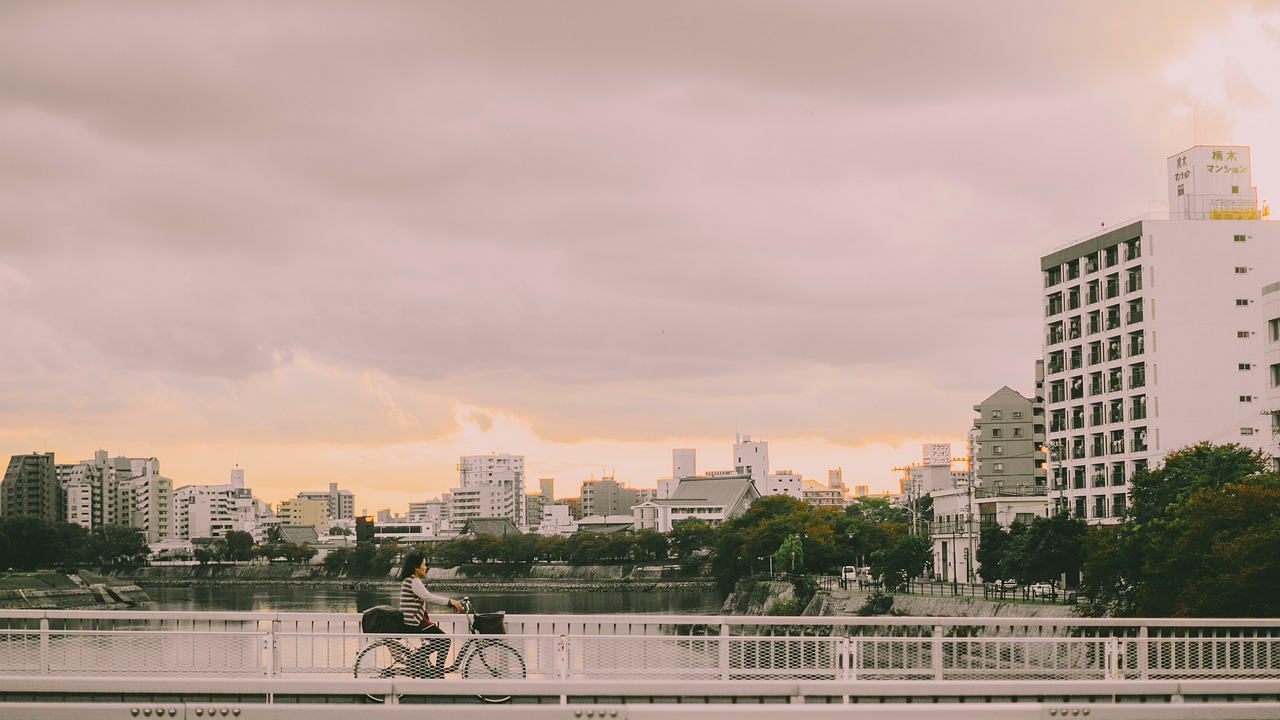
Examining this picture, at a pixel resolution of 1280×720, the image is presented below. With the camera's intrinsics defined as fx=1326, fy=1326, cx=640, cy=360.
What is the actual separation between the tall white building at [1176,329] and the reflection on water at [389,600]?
39067mm

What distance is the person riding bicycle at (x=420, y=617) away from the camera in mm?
17219

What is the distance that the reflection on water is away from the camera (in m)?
125

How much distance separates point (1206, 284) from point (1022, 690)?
78992mm

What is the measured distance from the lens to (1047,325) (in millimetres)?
94875

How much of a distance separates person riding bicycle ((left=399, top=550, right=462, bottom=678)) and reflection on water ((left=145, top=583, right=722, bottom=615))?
94.2 metres

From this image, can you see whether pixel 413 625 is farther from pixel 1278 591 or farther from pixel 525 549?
pixel 525 549

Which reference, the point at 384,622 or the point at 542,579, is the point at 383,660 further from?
the point at 542,579

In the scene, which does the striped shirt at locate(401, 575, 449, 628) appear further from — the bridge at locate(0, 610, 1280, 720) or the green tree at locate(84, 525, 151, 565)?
the green tree at locate(84, 525, 151, 565)

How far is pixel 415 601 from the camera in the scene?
1764 cm

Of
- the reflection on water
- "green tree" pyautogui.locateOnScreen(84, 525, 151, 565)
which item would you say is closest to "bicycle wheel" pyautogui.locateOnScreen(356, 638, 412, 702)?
the reflection on water

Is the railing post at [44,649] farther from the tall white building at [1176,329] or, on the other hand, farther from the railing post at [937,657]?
the tall white building at [1176,329]

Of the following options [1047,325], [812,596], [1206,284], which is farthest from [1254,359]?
[812,596]

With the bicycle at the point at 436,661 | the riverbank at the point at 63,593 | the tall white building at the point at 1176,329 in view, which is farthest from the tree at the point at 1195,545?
the riverbank at the point at 63,593

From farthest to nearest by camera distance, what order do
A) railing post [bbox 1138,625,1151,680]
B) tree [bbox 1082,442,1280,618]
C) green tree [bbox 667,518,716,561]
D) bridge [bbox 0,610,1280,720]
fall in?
green tree [bbox 667,518,716,561]
tree [bbox 1082,442,1280,618]
railing post [bbox 1138,625,1151,680]
bridge [bbox 0,610,1280,720]
